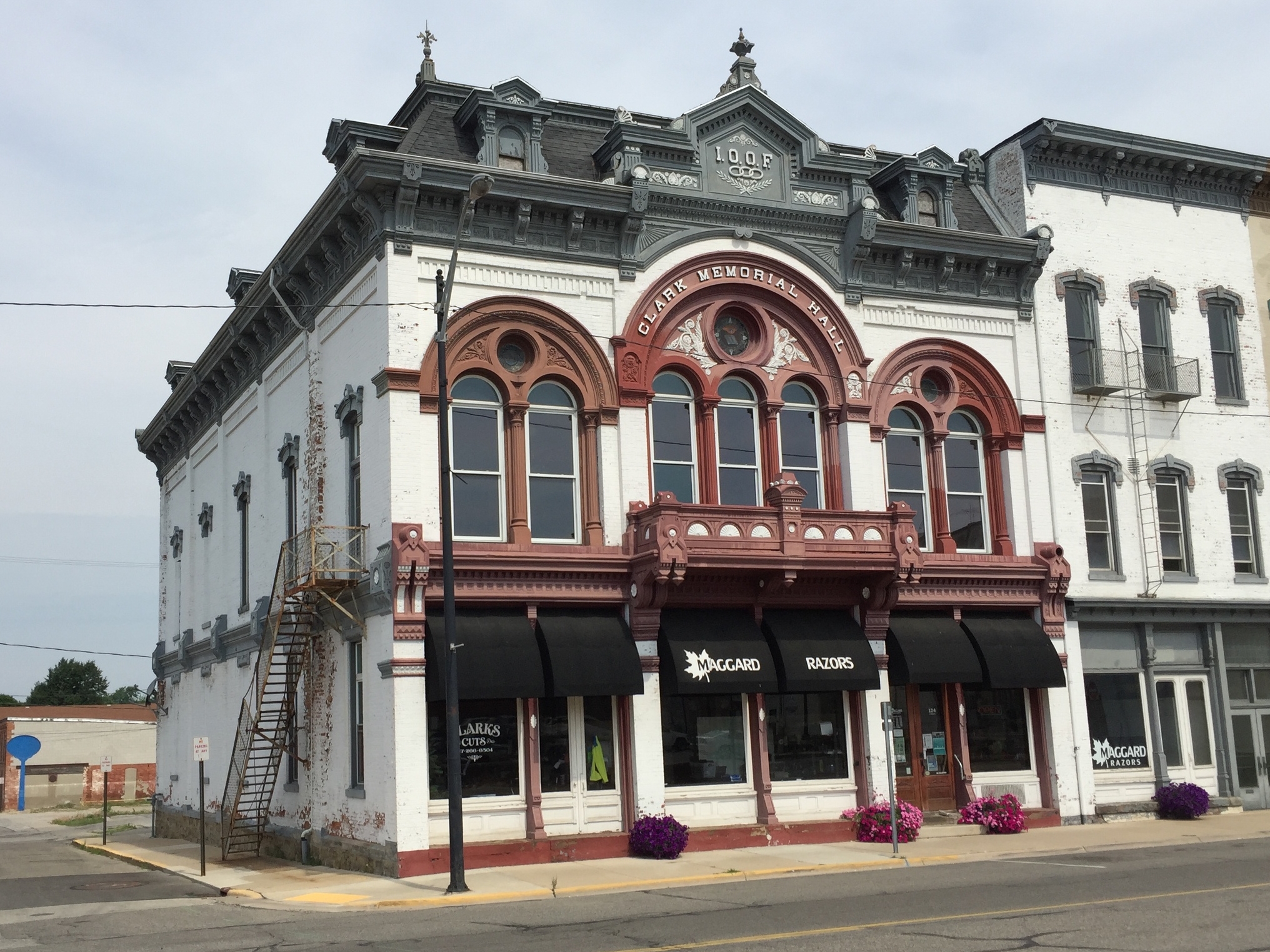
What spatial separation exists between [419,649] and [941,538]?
11.0 m

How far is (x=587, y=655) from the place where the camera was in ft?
75.0

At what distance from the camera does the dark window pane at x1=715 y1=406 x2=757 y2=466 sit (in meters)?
25.6

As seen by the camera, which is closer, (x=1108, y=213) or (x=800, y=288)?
(x=800, y=288)

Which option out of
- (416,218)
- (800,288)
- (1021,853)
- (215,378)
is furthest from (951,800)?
(215,378)

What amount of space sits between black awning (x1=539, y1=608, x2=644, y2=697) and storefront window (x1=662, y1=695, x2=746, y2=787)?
133cm

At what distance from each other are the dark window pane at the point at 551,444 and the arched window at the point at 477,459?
59 cm

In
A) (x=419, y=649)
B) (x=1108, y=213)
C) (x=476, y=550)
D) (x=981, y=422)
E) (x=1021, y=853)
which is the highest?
(x=1108, y=213)

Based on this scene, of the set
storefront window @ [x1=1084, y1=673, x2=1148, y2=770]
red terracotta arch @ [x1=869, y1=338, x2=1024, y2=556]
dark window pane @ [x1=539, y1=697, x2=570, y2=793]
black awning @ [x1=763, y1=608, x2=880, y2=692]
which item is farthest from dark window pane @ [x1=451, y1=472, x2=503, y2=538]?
storefront window @ [x1=1084, y1=673, x2=1148, y2=770]

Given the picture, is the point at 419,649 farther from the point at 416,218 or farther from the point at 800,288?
the point at 800,288

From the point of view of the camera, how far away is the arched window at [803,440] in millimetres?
26203

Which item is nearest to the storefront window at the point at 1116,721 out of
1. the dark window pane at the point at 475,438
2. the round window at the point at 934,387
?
the round window at the point at 934,387

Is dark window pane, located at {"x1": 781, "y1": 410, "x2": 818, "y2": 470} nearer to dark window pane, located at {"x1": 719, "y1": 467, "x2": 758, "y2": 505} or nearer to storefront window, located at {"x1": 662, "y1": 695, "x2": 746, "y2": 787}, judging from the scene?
dark window pane, located at {"x1": 719, "y1": 467, "x2": 758, "y2": 505}

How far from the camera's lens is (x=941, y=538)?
88.8 ft

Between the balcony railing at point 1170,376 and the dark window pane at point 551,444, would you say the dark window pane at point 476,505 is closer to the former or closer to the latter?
the dark window pane at point 551,444
